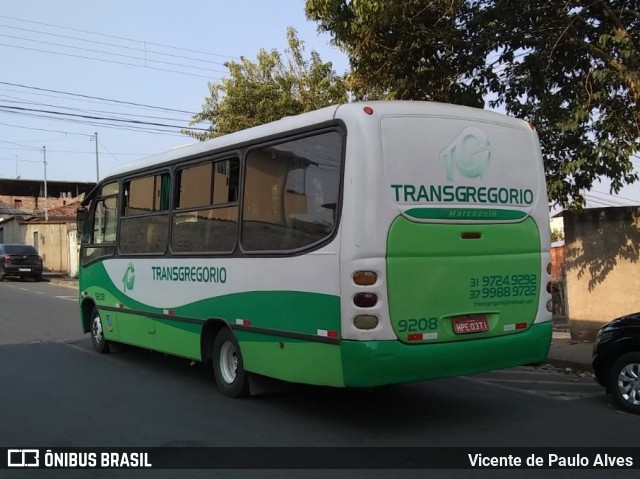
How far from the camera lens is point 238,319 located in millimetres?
6348

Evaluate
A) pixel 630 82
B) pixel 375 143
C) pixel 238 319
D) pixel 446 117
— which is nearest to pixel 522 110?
pixel 630 82

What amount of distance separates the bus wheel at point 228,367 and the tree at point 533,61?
196 inches

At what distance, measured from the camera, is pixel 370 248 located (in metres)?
5.03

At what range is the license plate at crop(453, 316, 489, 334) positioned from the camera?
540cm

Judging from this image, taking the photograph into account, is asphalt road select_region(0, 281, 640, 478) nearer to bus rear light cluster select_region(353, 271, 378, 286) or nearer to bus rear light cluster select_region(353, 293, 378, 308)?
bus rear light cluster select_region(353, 293, 378, 308)

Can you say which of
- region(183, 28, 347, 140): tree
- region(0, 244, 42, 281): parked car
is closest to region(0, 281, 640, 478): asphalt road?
region(183, 28, 347, 140): tree

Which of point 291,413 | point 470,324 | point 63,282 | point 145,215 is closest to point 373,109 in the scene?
point 470,324

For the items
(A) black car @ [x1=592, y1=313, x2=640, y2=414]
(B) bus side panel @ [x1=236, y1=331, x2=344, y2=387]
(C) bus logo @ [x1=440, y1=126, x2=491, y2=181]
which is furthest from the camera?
(A) black car @ [x1=592, y1=313, x2=640, y2=414]

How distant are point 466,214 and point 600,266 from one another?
5496mm

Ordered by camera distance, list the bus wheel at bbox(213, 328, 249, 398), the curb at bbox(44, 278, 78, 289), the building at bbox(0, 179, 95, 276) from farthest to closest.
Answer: the building at bbox(0, 179, 95, 276) < the curb at bbox(44, 278, 78, 289) < the bus wheel at bbox(213, 328, 249, 398)

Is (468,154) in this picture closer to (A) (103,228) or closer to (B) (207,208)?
(B) (207,208)

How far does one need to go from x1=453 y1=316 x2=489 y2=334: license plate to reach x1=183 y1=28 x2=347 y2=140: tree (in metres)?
13.3

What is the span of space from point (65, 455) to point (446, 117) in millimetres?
4295

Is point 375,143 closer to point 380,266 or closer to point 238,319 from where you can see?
point 380,266
